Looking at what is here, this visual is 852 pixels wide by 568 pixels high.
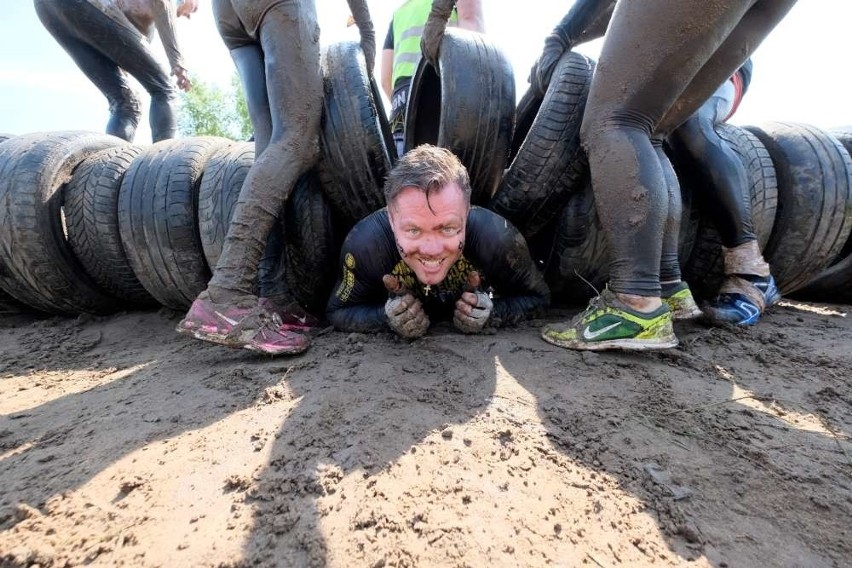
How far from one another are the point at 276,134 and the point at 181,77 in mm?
3082

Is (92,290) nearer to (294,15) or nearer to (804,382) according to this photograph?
(294,15)

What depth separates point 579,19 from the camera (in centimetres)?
258

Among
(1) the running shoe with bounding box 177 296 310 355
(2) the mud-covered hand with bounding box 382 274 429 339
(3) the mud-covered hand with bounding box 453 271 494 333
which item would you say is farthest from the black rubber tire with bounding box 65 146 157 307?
(3) the mud-covered hand with bounding box 453 271 494 333

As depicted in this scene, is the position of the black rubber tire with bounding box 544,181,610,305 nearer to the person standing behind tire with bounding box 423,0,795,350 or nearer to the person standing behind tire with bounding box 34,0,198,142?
the person standing behind tire with bounding box 423,0,795,350

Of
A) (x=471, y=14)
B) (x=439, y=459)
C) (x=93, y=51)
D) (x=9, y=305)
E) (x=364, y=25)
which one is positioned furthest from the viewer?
(x=93, y=51)

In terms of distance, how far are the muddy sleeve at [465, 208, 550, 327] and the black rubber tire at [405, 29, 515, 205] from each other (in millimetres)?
351

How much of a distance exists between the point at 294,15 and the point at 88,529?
211 centimetres

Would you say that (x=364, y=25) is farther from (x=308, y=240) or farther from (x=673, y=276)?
(x=673, y=276)

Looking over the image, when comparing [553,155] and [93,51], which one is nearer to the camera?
[553,155]

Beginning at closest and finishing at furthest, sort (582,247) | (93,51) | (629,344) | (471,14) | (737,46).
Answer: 1. (629,344)
2. (737,46)
3. (582,247)
4. (471,14)
5. (93,51)

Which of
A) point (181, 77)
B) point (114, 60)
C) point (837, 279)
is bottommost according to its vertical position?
point (837, 279)

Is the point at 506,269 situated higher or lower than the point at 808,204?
lower

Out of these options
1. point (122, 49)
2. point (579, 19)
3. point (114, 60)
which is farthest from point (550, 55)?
point (114, 60)

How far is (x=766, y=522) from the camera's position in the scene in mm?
1068
